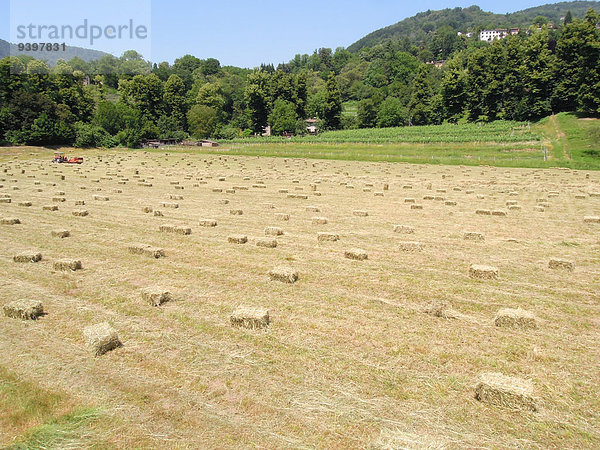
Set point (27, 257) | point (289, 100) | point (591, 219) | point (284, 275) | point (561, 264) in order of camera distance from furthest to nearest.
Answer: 1. point (289, 100)
2. point (591, 219)
3. point (27, 257)
4. point (561, 264)
5. point (284, 275)

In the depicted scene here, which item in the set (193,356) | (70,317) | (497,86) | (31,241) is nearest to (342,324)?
(193,356)

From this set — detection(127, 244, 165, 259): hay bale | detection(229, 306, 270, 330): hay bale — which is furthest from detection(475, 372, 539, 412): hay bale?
detection(127, 244, 165, 259): hay bale

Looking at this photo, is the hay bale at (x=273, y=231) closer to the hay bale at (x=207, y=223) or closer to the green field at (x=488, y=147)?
the hay bale at (x=207, y=223)

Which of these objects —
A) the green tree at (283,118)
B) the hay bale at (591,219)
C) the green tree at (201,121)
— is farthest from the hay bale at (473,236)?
the green tree at (201,121)

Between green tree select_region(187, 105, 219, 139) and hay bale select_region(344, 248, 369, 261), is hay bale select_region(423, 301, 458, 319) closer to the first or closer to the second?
hay bale select_region(344, 248, 369, 261)

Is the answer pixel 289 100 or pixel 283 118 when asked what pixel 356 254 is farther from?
pixel 289 100

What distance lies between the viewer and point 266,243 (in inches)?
575

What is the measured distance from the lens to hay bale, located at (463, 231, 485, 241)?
15578mm

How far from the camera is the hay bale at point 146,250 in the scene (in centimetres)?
1345

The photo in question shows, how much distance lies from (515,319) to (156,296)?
295 inches

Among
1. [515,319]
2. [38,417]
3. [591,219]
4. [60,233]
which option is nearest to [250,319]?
[38,417]

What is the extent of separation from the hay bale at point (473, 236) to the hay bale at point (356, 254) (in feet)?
15.4

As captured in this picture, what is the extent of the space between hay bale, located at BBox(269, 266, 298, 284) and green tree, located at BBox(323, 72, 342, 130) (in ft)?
403

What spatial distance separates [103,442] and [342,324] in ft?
15.6
